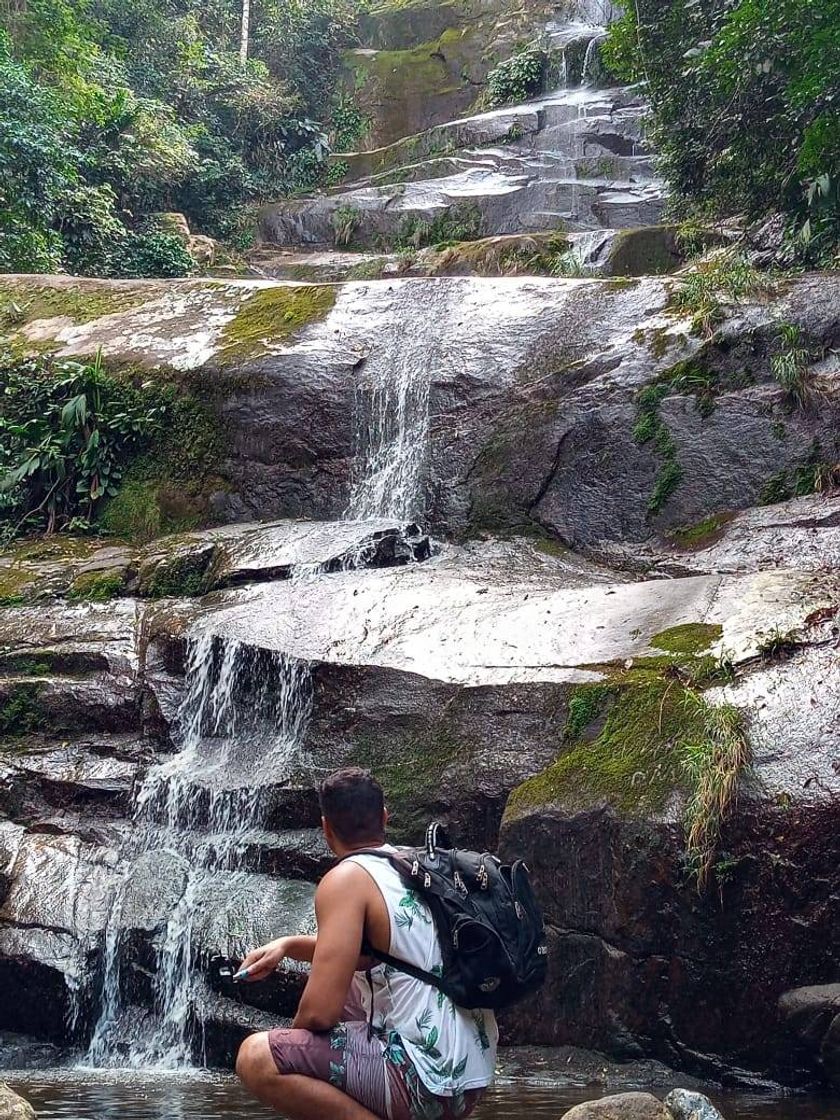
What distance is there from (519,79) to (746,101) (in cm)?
1390

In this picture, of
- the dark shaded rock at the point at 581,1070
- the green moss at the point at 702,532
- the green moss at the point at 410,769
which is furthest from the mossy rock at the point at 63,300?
the dark shaded rock at the point at 581,1070

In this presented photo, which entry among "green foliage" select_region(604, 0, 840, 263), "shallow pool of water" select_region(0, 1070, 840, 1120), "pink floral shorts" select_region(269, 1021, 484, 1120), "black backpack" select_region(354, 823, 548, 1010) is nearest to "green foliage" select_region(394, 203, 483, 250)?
"green foliage" select_region(604, 0, 840, 263)

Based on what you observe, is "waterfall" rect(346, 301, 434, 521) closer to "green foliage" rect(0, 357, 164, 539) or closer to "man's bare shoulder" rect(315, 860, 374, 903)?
"green foliage" rect(0, 357, 164, 539)

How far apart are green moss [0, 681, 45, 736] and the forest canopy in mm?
9019

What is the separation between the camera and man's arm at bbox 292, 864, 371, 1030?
3.32 m

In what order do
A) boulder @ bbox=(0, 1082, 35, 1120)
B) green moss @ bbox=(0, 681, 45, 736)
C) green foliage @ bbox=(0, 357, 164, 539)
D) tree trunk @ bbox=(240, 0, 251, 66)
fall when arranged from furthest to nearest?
tree trunk @ bbox=(240, 0, 251, 66)
green foliage @ bbox=(0, 357, 164, 539)
green moss @ bbox=(0, 681, 45, 736)
boulder @ bbox=(0, 1082, 35, 1120)

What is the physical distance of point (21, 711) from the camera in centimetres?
906

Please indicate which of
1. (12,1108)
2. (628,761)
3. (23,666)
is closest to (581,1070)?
(628,761)

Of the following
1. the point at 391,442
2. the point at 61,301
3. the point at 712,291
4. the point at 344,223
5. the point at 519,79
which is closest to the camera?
the point at 712,291

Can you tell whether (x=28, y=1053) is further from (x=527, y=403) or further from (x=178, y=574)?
(x=527, y=403)

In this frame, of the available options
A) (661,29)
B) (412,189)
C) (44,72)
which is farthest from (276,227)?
(661,29)

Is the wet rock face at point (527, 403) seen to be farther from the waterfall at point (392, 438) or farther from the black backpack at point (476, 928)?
the black backpack at point (476, 928)

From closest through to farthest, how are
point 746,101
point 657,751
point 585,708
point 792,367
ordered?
point 657,751, point 585,708, point 792,367, point 746,101

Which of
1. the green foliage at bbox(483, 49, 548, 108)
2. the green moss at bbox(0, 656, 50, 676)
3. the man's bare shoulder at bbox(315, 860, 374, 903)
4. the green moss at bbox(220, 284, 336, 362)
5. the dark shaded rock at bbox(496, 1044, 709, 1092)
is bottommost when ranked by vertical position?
the dark shaded rock at bbox(496, 1044, 709, 1092)
